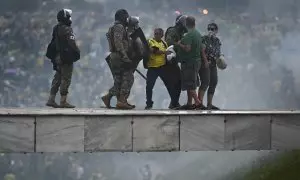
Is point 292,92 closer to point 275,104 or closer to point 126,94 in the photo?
point 275,104

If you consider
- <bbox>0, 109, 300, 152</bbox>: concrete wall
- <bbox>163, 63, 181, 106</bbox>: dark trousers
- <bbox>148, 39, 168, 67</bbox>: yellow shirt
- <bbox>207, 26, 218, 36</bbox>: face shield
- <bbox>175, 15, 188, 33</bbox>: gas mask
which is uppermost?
<bbox>175, 15, 188, 33</bbox>: gas mask

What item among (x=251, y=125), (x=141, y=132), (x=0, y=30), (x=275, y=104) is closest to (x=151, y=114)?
(x=141, y=132)

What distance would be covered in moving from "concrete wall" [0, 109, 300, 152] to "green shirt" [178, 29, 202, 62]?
1629 mm

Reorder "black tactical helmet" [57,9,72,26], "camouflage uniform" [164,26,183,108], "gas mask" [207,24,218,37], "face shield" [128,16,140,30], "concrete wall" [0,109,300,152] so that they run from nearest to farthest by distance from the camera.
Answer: "concrete wall" [0,109,300,152] < "black tactical helmet" [57,9,72,26] < "face shield" [128,16,140,30] < "camouflage uniform" [164,26,183,108] < "gas mask" [207,24,218,37]

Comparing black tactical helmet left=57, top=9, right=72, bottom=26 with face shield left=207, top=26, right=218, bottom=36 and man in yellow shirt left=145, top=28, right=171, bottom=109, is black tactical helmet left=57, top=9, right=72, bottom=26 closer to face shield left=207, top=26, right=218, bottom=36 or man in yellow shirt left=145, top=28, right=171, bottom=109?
man in yellow shirt left=145, top=28, right=171, bottom=109

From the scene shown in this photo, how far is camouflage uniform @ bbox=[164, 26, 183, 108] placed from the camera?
34.8ft

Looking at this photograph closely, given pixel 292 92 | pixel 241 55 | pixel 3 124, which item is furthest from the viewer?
pixel 241 55

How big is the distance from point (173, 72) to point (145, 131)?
2477 millimetres

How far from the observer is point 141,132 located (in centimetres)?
852

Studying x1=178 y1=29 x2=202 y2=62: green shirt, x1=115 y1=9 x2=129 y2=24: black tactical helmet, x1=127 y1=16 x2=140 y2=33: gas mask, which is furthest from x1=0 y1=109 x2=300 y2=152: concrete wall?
x1=127 y1=16 x2=140 y2=33: gas mask

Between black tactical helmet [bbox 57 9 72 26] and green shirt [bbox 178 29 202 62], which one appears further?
black tactical helmet [bbox 57 9 72 26]

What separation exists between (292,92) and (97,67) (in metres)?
7.91

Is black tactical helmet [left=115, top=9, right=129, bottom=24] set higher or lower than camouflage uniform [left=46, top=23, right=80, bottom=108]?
higher

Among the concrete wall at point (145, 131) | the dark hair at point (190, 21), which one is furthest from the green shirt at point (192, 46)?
the concrete wall at point (145, 131)
